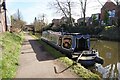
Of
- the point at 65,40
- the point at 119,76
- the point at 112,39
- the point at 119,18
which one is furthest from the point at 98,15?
the point at 119,76

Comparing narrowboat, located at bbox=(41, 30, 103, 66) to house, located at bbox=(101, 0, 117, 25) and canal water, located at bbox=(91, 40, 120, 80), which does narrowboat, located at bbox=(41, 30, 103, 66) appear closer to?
canal water, located at bbox=(91, 40, 120, 80)

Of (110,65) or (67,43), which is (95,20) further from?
(110,65)

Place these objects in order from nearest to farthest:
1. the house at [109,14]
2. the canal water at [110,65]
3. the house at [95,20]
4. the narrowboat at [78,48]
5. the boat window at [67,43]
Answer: the canal water at [110,65], the narrowboat at [78,48], the boat window at [67,43], the house at [109,14], the house at [95,20]

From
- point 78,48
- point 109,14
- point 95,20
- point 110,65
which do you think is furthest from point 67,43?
point 95,20

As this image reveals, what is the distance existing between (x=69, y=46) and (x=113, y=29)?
23984 millimetres

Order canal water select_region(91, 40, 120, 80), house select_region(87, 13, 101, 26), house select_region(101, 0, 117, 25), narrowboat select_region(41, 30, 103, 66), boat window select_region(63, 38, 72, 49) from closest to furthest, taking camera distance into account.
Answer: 1. canal water select_region(91, 40, 120, 80)
2. narrowboat select_region(41, 30, 103, 66)
3. boat window select_region(63, 38, 72, 49)
4. house select_region(101, 0, 117, 25)
5. house select_region(87, 13, 101, 26)

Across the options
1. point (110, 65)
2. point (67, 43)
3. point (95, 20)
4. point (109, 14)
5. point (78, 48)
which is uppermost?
point (109, 14)

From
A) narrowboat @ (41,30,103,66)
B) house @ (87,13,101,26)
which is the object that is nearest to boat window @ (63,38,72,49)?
narrowboat @ (41,30,103,66)

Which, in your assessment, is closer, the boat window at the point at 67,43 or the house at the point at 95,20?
the boat window at the point at 67,43

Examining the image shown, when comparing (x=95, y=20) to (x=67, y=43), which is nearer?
(x=67, y=43)

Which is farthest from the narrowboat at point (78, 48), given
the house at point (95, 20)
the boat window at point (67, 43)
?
the house at point (95, 20)

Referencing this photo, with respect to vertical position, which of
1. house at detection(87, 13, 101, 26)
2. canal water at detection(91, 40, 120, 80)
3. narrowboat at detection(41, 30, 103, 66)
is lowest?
canal water at detection(91, 40, 120, 80)

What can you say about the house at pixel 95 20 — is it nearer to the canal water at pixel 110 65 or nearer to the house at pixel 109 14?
the house at pixel 109 14

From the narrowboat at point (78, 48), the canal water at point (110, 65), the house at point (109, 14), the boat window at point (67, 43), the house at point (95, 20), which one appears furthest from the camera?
the house at point (95, 20)
